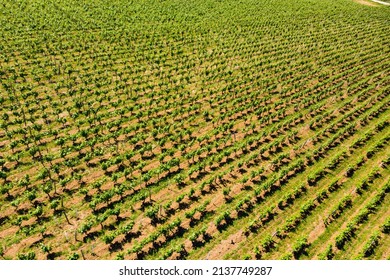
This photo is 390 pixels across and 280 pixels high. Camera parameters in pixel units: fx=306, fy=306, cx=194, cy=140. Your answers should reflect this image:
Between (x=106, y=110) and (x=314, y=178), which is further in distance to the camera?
(x=106, y=110)

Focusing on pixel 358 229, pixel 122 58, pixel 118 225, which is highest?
pixel 122 58

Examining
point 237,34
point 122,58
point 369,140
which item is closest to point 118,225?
point 369,140

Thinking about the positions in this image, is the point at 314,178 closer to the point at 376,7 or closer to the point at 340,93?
the point at 340,93

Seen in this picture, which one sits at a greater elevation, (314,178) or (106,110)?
(106,110)

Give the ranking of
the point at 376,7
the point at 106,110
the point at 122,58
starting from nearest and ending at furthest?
the point at 106,110 → the point at 122,58 → the point at 376,7

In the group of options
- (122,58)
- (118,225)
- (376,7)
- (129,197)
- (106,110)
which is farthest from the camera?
(376,7)
